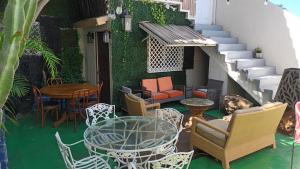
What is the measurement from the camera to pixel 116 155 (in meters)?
3.70

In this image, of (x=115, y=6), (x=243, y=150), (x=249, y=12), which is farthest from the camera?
(x=249, y=12)

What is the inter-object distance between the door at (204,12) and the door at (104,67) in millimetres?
4543

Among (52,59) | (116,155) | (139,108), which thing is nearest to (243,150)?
(139,108)

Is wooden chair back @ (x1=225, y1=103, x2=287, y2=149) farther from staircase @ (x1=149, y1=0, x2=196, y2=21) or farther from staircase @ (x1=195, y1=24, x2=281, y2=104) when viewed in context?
staircase @ (x1=149, y1=0, x2=196, y2=21)

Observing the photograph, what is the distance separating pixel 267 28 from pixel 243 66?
6.46ft

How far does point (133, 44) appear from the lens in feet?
30.7

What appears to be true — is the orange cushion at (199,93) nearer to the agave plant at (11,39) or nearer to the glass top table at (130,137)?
the glass top table at (130,137)

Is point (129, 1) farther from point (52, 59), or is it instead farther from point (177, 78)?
point (52, 59)

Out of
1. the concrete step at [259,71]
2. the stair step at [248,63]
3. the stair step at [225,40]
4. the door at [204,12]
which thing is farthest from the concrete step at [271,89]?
the door at [204,12]

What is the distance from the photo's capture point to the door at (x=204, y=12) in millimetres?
11271

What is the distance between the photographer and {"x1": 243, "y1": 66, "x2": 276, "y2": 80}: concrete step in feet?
29.2

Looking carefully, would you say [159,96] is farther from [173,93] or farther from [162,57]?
[162,57]

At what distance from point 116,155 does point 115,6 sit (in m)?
6.23

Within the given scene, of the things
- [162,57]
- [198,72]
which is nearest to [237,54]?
[198,72]
